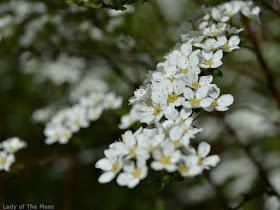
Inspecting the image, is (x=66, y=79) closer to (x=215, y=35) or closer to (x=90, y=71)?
(x=90, y=71)

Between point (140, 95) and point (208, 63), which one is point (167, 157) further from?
point (208, 63)

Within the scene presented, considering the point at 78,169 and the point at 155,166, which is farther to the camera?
the point at 78,169

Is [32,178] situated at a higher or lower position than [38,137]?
lower

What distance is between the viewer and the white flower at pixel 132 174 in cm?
112

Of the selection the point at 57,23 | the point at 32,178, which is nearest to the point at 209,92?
the point at 57,23

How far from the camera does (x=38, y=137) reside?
3691 mm

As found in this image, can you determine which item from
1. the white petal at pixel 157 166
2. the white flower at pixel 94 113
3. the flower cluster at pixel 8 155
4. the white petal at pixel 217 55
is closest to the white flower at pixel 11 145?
the flower cluster at pixel 8 155

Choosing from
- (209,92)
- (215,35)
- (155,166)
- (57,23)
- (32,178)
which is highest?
(57,23)

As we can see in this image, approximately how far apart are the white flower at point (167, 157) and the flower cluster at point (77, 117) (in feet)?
3.56

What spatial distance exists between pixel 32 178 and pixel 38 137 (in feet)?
1.53

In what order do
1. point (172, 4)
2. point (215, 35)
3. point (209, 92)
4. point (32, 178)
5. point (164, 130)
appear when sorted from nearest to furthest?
point (164, 130)
point (209, 92)
point (215, 35)
point (32, 178)
point (172, 4)

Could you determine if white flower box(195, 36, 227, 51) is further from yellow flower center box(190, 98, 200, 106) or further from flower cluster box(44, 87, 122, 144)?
flower cluster box(44, 87, 122, 144)

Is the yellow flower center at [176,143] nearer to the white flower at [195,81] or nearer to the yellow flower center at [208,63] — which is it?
the white flower at [195,81]

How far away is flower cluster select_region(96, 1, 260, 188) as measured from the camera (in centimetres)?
115
